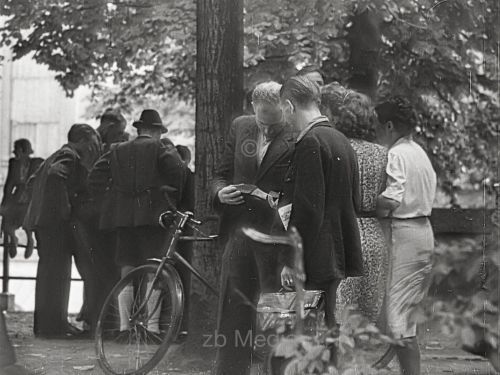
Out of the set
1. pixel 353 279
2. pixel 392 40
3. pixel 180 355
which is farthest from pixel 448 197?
pixel 180 355

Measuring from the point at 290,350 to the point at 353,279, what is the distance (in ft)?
2.00

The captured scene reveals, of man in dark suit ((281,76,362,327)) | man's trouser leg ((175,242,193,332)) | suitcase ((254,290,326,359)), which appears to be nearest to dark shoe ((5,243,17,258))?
man's trouser leg ((175,242,193,332))

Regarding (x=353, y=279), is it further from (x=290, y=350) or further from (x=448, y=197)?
(x=448, y=197)

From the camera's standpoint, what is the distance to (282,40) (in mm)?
7336

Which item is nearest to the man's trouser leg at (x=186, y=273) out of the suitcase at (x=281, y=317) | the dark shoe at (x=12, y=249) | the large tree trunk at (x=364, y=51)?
the suitcase at (x=281, y=317)

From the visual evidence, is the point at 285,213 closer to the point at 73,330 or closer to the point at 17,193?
the point at 73,330

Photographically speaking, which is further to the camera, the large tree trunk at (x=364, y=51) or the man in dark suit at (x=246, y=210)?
the large tree trunk at (x=364, y=51)

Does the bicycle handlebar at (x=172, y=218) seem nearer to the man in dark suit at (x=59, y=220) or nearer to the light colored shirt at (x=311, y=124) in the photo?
the man in dark suit at (x=59, y=220)

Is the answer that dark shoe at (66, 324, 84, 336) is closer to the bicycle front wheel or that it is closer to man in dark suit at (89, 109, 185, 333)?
the bicycle front wheel

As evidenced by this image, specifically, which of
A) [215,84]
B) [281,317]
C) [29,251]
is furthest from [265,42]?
[29,251]

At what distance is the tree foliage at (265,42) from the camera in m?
7.14

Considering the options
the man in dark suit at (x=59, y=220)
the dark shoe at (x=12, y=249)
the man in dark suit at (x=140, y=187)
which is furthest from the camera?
the dark shoe at (x=12, y=249)

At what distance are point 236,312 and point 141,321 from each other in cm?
60

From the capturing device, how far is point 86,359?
6965 mm
